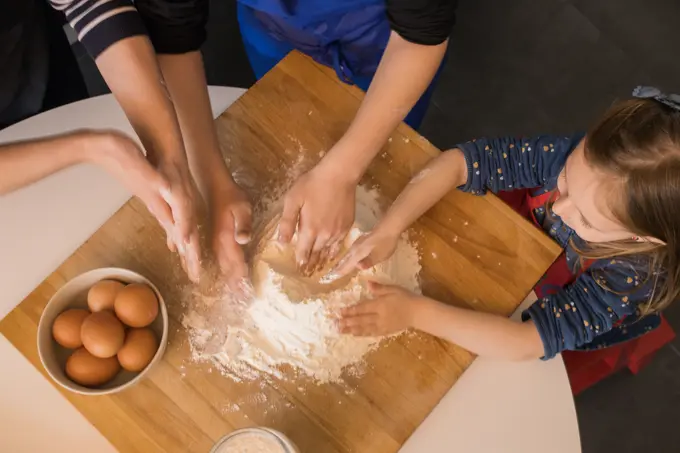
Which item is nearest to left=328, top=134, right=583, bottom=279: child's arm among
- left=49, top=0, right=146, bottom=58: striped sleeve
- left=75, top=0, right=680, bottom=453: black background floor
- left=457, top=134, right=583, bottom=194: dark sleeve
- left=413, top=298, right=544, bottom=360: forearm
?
left=457, top=134, right=583, bottom=194: dark sleeve

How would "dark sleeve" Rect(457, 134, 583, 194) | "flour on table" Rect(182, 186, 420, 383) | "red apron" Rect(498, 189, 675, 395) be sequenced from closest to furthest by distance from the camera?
"flour on table" Rect(182, 186, 420, 383) < "dark sleeve" Rect(457, 134, 583, 194) < "red apron" Rect(498, 189, 675, 395)

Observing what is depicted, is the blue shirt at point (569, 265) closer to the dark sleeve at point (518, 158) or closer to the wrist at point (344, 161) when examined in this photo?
the dark sleeve at point (518, 158)

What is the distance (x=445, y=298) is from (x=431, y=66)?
36 cm

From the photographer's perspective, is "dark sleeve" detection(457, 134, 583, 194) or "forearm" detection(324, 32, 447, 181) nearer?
"forearm" detection(324, 32, 447, 181)

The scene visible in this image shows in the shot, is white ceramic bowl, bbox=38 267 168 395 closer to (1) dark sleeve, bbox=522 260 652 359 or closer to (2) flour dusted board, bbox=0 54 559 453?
(2) flour dusted board, bbox=0 54 559 453

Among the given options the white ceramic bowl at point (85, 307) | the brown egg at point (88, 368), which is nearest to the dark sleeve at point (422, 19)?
the white ceramic bowl at point (85, 307)

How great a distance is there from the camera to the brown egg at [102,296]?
86cm

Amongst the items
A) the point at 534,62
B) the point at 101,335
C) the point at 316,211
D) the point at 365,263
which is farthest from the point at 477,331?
the point at 534,62

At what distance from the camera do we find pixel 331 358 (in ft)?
2.93

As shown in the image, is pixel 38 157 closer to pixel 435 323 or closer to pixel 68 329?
pixel 68 329

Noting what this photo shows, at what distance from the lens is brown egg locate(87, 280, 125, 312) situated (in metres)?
0.86

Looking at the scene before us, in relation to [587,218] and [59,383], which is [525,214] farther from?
[59,383]

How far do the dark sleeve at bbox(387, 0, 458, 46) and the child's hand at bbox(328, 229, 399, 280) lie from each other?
0.29 meters

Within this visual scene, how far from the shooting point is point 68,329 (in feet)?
2.77
